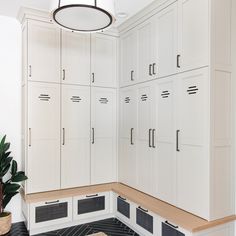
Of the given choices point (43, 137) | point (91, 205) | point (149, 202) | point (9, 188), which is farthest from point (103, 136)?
point (9, 188)

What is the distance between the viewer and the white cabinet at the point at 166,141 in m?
2.86

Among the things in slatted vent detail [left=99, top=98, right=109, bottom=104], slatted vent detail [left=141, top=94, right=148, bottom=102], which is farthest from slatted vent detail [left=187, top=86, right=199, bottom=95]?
slatted vent detail [left=99, top=98, right=109, bottom=104]

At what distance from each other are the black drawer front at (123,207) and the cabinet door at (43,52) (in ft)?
6.60

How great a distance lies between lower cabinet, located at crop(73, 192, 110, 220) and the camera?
339 cm

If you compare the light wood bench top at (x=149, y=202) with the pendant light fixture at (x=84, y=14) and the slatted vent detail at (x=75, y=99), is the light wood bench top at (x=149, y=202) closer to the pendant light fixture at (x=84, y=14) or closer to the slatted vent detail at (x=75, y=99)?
the slatted vent detail at (x=75, y=99)

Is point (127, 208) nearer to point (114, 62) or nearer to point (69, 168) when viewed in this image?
point (69, 168)

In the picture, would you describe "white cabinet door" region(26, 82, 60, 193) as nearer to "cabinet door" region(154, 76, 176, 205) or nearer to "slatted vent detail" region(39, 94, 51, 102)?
"slatted vent detail" region(39, 94, 51, 102)

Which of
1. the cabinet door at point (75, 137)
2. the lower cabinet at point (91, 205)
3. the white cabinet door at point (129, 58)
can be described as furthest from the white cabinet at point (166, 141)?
the cabinet door at point (75, 137)

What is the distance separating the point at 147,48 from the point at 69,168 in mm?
2096

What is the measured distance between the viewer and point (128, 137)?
375 centimetres

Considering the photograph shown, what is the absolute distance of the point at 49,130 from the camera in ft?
11.3

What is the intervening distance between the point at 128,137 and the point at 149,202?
1.09 m

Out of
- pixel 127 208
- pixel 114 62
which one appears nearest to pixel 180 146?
pixel 127 208

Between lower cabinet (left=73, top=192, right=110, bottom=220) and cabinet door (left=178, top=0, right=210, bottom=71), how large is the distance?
2198 millimetres
